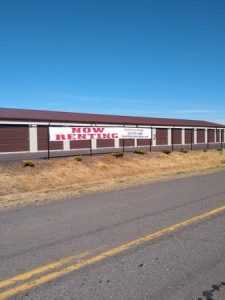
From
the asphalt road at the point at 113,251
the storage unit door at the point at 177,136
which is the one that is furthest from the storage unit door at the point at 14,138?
the storage unit door at the point at 177,136

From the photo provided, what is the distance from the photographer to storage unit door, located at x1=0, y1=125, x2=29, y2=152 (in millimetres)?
26875

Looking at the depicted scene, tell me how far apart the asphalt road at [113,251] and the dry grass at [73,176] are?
2286 mm

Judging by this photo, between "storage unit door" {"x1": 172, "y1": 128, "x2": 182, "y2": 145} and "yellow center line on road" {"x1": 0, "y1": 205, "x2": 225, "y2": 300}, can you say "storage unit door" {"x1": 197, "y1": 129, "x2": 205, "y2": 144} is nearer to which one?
"storage unit door" {"x1": 172, "y1": 128, "x2": 182, "y2": 145}

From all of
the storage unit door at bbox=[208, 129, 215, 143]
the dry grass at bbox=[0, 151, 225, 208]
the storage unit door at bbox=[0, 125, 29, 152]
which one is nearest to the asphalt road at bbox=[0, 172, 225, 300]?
the dry grass at bbox=[0, 151, 225, 208]

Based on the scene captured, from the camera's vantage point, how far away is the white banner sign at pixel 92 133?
19953 mm

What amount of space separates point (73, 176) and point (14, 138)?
14.9 metres

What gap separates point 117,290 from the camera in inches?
134

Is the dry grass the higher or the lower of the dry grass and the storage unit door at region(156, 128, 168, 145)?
the lower

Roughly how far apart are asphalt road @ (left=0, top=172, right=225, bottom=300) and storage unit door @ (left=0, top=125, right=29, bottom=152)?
20893mm

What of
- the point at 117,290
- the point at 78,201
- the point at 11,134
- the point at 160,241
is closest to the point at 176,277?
the point at 117,290

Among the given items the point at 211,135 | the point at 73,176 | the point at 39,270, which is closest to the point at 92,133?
the point at 73,176

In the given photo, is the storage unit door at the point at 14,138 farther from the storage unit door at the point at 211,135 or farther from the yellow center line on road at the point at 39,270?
the storage unit door at the point at 211,135

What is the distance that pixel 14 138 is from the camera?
27703 millimetres

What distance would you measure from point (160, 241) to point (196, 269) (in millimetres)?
1112
